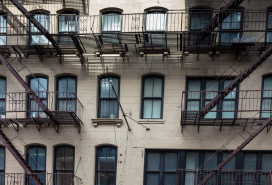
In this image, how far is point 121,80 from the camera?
16.0 meters

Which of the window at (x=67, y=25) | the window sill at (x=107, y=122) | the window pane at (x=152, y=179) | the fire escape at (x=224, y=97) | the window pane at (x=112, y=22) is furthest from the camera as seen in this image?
the window pane at (x=112, y=22)

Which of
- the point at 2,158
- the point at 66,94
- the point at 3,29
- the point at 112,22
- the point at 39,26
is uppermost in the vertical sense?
the point at 112,22

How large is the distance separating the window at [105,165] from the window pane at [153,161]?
1487mm

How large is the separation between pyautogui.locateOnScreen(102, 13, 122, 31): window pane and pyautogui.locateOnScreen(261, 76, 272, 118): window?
22.7 ft

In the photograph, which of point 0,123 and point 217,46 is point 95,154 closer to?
point 0,123

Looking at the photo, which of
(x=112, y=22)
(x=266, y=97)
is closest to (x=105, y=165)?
(x=112, y=22)

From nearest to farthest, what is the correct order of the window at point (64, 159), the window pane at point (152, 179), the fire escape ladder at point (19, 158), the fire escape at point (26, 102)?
the fire escape ladder at point (19, 158), the fire escape at point (26, 102), the window pane at point (152, 179), the window at point (64, 159)

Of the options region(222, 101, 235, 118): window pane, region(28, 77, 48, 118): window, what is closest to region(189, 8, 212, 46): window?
region(222, 101, 235, 118): window pane

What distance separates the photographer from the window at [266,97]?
49.9 feet

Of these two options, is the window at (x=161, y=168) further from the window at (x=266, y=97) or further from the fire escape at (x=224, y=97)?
the window at (x=266, y=97)

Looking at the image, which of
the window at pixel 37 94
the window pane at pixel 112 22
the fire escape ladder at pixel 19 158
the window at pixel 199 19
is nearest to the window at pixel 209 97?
the window at pixel 199 19

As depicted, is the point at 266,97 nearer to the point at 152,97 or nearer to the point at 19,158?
the point at 152,97

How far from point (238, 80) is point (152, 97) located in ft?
12.6

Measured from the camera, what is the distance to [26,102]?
16359 millimetres
